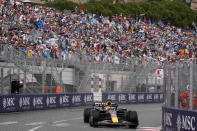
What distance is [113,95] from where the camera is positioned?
30.7 metres

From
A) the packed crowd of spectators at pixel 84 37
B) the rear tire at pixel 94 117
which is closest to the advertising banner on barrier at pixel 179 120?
the rear tire at pixel 94 117

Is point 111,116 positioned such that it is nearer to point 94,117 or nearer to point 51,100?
point 94,117

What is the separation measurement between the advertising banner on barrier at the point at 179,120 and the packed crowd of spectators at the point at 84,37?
1267cm

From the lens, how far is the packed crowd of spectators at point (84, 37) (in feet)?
103

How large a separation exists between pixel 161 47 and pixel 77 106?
23.9 metres

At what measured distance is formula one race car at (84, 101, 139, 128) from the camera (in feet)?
50.6

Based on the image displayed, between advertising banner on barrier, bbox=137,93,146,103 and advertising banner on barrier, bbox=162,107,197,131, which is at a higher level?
advertising banner on barrier, bbox=162,107,197,131

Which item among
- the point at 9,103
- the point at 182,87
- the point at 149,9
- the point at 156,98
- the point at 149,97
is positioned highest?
the point at 149,9

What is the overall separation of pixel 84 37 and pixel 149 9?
36.7 metres

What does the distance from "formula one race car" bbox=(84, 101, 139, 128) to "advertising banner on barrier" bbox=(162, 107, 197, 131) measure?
6.77ft

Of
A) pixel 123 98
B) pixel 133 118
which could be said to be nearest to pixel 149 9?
pixel 123 98

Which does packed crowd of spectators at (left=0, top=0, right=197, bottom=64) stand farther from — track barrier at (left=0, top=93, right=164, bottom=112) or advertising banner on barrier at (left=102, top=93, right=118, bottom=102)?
advertising banner on barrier at (left=102, top=93, right=118, bottom=102)

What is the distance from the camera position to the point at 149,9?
74750 millimetres

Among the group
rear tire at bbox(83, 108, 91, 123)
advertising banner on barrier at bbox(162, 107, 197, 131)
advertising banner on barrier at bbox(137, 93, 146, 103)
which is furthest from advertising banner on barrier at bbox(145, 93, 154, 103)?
advertising banner on barrier at bbox(162, 107, 197, 131)
